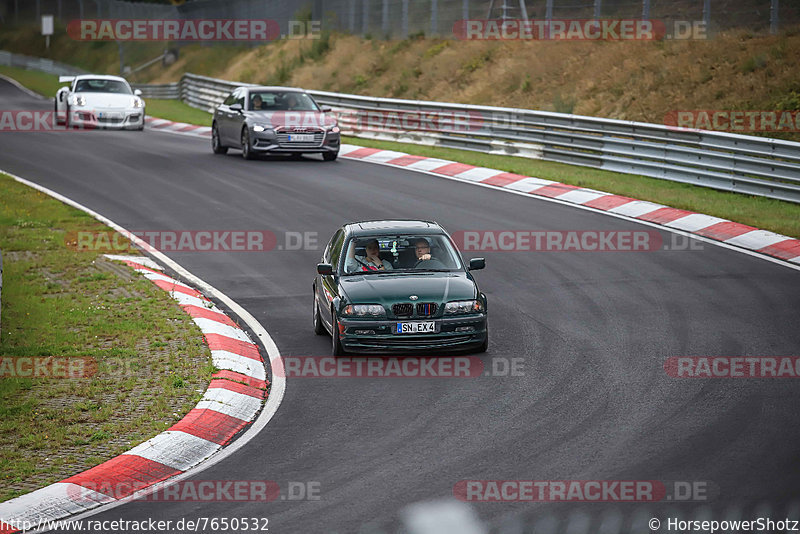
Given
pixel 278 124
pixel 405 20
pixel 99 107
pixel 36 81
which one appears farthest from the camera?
pixel 36 81

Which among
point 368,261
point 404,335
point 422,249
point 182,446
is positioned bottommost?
point 182,446

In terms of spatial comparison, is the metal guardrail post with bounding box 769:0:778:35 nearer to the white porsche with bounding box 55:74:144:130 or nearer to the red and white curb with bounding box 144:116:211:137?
the red and white curb with bounding box 144:116:211:137

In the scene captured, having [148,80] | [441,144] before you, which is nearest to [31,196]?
[441,144]

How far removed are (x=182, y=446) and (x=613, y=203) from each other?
13.1 meters

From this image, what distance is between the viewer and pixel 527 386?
10.5 m

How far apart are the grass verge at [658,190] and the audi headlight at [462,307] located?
7948 mm

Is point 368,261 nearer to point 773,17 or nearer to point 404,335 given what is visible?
point 404,335

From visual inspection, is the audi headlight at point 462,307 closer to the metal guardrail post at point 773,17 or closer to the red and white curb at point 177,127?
the metal guardrail post at point 773,17

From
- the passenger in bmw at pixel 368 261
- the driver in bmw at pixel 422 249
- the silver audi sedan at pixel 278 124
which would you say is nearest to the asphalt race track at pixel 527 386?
the passenger in bmw at pixel 368 261

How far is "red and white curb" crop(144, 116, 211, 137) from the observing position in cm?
3419

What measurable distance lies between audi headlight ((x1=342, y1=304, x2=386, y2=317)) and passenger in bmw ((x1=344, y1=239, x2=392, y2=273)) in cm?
89

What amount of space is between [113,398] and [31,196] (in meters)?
12.2

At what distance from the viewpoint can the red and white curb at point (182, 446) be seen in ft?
25.1

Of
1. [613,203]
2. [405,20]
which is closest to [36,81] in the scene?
[405,20]
